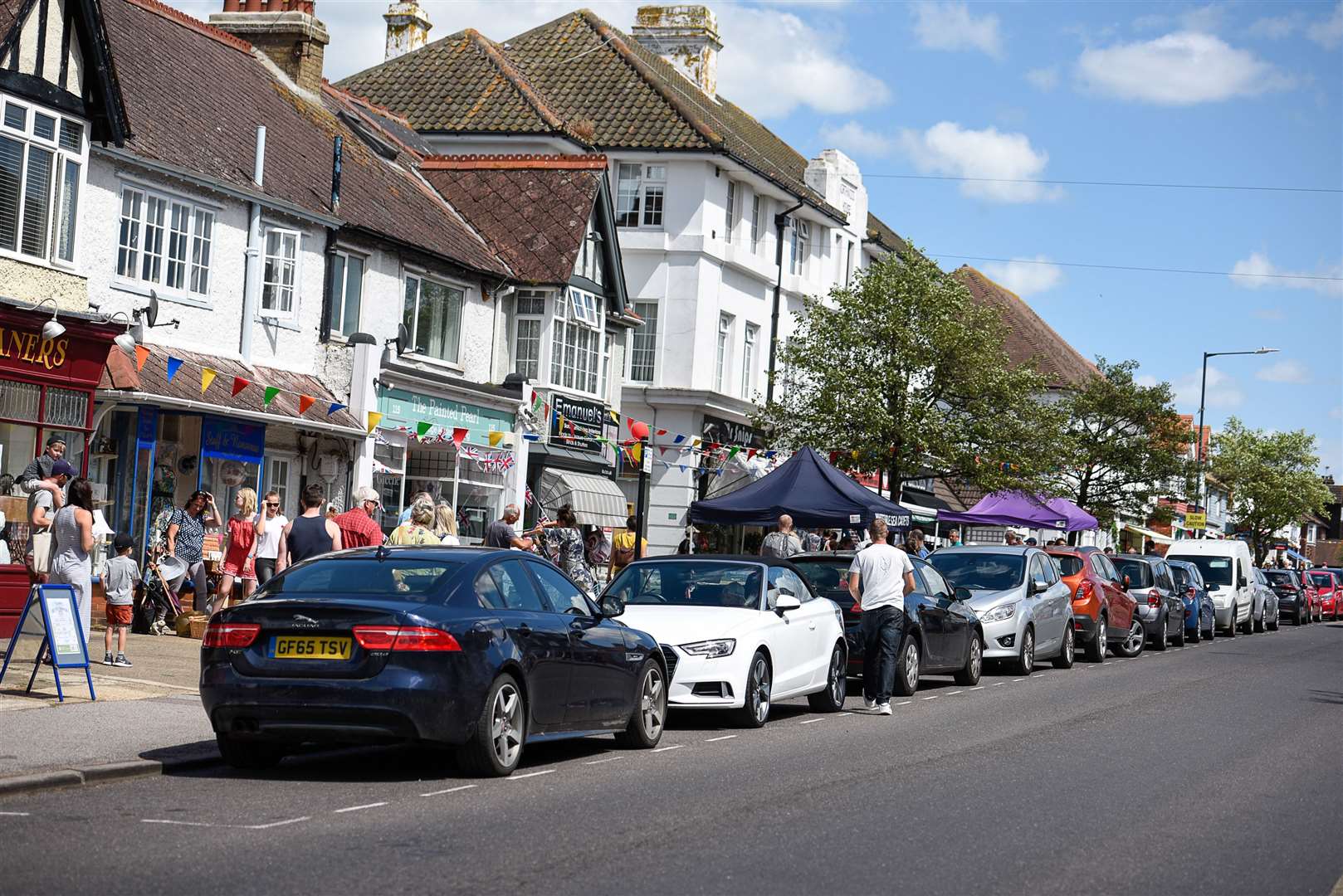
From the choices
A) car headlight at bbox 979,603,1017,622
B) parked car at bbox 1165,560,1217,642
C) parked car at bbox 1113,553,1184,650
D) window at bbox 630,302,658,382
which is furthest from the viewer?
window at bbox 630,302,658,382

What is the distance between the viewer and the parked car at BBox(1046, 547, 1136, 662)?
83.0 ft

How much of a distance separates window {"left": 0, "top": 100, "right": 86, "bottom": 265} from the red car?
45523 mm

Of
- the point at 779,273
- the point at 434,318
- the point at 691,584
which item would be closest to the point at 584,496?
the point at 434,318

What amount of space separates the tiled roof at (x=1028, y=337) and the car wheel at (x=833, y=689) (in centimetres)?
5258

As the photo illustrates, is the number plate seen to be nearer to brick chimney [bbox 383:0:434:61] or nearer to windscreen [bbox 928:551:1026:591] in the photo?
windscreen [bbox 928:551:1026:591]

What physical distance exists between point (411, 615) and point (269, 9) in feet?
76.1

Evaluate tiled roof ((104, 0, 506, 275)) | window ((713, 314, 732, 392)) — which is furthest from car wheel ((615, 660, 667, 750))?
window ((713, 314, 732, 392))

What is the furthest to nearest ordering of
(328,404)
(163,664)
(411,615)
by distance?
1. (328,404)
2. (163,664)
3. (411,615)

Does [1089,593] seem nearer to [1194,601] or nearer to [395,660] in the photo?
[1194,601]

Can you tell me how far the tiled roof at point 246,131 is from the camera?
24.0 metres

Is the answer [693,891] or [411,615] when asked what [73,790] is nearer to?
[411,615]

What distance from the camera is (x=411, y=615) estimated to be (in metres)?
10.1

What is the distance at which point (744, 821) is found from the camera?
9.20m

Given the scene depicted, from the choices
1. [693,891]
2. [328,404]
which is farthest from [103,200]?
[693,891]
